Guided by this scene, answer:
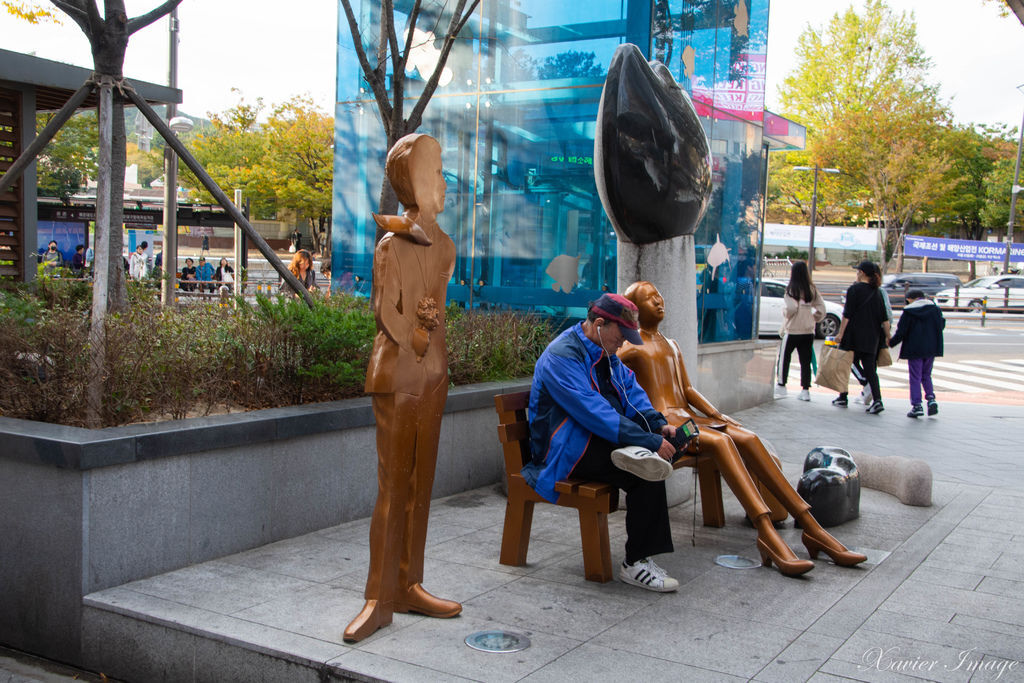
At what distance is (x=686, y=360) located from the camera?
275 inches

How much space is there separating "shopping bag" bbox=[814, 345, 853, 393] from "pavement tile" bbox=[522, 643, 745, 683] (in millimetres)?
9366

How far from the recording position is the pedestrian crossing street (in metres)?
16.9

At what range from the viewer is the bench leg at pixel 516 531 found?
533 centimetres

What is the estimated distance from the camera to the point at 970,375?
61.4ft

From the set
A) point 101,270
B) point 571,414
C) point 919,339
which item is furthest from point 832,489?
point 919,339

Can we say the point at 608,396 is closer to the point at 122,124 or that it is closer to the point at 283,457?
the point at 283,457

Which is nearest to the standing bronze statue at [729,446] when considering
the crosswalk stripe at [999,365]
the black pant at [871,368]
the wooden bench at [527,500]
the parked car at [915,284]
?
the wooden bench at [527,500]

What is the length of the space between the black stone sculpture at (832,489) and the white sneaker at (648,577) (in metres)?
1.76

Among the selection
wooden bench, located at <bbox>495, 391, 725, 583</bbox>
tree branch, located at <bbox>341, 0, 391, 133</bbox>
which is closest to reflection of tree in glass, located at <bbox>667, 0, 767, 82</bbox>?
tree branch, located at <bbox>341, 0, 391, 133</bbox>

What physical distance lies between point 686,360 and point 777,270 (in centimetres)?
4883

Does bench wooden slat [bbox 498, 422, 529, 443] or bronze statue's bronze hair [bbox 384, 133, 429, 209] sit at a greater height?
bronze statue's bronze hair [bbox 384, 133, 429, 209]

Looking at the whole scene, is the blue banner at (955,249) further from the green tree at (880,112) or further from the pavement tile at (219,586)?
the pavement tile at (219,586)

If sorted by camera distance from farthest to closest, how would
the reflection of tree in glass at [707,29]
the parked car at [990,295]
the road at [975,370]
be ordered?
the parked car at [990,295]
the road at [975,370]
the reflection of tree in glass at [707,29]

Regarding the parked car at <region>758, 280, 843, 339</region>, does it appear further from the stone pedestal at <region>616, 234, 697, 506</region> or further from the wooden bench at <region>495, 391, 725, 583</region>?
the wooden bench at <region>495, 391, 725, 583</region>
